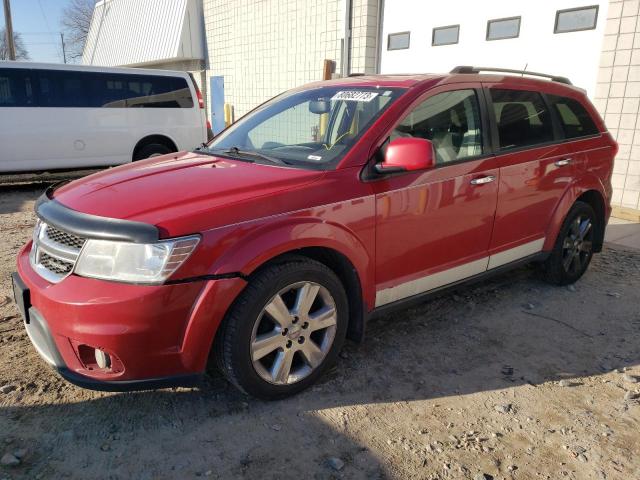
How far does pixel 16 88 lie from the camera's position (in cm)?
793

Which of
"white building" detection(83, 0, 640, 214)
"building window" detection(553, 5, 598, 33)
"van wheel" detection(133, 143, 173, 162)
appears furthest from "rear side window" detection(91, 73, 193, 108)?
"building window" detection(553, 5, 598, 33)

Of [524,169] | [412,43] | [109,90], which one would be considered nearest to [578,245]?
[524,169]

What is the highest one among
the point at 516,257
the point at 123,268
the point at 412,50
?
the point at 412,50

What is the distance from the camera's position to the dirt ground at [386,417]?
231cm

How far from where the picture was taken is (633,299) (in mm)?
4309

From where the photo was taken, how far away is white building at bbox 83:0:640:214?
659 centimetres

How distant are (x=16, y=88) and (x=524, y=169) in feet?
25.1

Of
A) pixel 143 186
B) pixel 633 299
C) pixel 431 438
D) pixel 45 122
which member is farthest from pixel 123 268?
pixel 45 122

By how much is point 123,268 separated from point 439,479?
1656 millimetres

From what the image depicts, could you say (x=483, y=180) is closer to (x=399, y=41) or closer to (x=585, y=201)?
(x=585, y=201)

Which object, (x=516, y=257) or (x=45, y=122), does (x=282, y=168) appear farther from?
(x=45, y=122)

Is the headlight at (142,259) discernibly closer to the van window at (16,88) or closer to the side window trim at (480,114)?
the side window trim at (480,114)

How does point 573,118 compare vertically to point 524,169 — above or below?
above

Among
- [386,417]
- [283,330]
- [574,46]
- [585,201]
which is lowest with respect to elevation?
[386,417]
